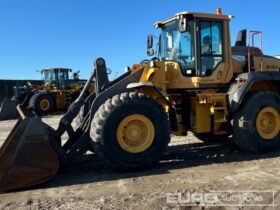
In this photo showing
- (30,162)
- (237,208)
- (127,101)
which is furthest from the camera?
(127,101)

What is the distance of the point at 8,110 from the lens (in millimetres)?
23781

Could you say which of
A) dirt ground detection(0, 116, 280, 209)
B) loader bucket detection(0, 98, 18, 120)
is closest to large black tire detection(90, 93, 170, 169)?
dirt ground detection(0, 116, 280, 209)

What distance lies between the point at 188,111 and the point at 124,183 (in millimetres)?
2849

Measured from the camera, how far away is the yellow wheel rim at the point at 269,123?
848cm

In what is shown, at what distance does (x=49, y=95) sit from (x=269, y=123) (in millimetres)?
17347

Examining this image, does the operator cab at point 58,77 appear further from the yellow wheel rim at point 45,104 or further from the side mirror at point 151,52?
the side mirror at point 151,52

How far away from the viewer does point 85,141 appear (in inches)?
284

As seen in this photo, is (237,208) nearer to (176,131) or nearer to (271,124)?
(176,131)

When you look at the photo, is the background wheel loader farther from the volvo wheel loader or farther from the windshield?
the volvo wheel loader

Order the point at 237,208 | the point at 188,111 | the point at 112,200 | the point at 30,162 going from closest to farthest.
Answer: the point at 237,208
the point at 112,200
the point at 30,162
the point at 188,111

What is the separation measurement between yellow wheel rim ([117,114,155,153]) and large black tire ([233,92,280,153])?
2.03 m

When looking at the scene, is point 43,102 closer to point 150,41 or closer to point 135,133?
point 150,41

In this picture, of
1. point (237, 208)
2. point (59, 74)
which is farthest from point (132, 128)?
point (59, 74)

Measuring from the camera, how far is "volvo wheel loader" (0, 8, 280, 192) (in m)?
6.89
